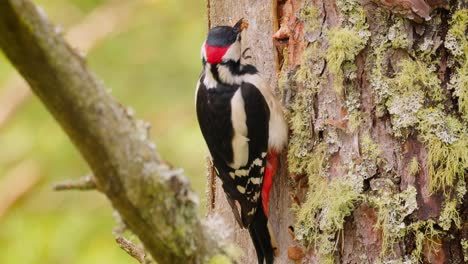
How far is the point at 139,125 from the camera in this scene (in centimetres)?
160

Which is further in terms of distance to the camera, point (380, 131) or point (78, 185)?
point (380, 131)

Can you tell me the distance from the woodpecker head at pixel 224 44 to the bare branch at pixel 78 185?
53.2 inches

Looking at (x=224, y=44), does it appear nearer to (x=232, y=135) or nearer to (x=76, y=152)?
(x=232, y=135)

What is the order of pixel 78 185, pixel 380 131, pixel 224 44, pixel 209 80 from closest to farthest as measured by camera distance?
pixel 78 185 < pixel 380 131 < pixel 224 44 < pixel 209 80

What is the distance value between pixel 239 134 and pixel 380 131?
0.64 metres

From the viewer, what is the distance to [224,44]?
2818 mm

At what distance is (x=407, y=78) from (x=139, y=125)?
1076mm

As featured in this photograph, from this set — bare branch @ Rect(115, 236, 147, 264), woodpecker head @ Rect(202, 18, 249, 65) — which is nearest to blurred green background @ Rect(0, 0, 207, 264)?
woodpecker head @ Rect(202, 18, 249, 65)

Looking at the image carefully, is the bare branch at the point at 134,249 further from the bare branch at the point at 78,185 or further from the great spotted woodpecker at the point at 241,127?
the bare branch at the point at 78,185

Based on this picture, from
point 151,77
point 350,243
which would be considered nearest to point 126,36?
point 151,77

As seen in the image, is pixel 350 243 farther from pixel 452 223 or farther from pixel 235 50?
pixel 235 50

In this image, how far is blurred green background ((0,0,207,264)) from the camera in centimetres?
475

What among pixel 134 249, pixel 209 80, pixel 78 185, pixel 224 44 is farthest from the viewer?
pixel 209 80

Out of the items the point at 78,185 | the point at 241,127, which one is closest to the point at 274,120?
the point at 241,127
